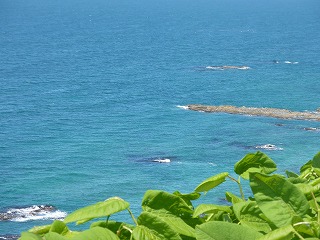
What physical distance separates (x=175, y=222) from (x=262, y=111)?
59.1 metres

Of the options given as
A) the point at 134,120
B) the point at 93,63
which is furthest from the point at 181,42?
the point at 134,120

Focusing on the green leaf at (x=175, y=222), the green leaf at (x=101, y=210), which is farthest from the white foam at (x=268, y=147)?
the green leaf at (x=101, y=210)

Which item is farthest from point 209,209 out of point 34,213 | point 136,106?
point 136,106

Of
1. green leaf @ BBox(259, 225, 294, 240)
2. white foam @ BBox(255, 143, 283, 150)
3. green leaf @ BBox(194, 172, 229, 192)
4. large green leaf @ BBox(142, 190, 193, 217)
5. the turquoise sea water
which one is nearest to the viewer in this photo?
green leaf @ BBox(259, 225, 294, 240)

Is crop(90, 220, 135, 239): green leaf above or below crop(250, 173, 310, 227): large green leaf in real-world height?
below

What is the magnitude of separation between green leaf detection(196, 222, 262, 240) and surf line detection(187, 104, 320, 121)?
5567 cm

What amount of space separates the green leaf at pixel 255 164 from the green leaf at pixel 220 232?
0.61 metres

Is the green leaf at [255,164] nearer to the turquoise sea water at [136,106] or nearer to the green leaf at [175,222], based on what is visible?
the green leaf at [175,222]

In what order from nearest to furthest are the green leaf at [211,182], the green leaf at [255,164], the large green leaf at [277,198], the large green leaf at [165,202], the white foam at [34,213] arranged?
the large green leaf at [277,198] < the large green leaf at [165,202] < the green leaf at [211,182] < the green leaf at [255,164] < the white foam at [34,213]

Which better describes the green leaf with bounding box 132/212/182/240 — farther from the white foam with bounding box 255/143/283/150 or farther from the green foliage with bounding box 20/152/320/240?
the white foam with bounding box 255/143/283/150

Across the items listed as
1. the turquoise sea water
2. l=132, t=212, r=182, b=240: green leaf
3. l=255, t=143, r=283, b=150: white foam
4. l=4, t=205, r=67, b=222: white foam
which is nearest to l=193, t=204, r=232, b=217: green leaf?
l=132, t=212, r=182, b=240: green leaf

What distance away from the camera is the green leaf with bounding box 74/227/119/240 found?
154cm

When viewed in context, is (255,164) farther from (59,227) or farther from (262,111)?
(262,111)

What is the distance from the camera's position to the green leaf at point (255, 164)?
2180 millimetres
